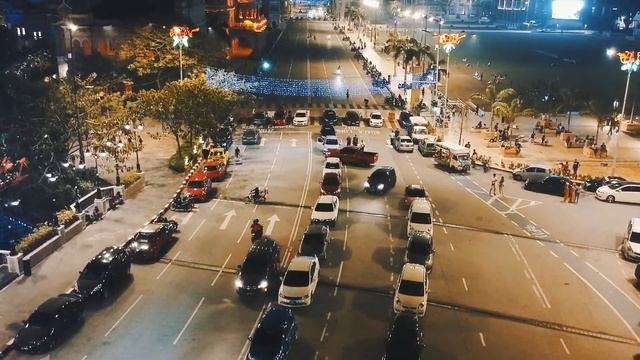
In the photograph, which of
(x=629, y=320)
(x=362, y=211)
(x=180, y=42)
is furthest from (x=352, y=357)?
(x=180, y=42)

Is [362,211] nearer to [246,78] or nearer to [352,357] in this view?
[352,357]

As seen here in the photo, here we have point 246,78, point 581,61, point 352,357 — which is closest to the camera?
point 352,357

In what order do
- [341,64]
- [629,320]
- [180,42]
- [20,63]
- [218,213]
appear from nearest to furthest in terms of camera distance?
[629,320]
[218,213]
[20,63]
[180,42]
[341,64]

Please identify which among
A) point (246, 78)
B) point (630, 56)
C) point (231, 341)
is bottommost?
point (231, 341)

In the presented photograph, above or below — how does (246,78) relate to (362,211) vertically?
above

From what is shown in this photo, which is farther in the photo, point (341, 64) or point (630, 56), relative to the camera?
point (341, 64)

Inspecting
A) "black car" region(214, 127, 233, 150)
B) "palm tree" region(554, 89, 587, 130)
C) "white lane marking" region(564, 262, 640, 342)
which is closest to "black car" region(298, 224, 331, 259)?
"white lane marking" region(564, 262, 640, 342)

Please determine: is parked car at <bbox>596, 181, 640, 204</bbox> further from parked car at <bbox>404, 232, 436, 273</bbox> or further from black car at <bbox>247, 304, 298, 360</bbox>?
black car at <bbox>247, 304, 298, 360</bbox>
